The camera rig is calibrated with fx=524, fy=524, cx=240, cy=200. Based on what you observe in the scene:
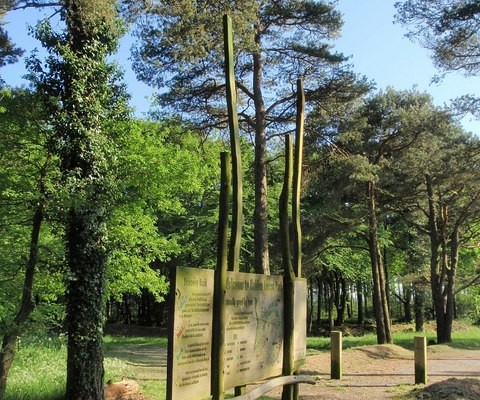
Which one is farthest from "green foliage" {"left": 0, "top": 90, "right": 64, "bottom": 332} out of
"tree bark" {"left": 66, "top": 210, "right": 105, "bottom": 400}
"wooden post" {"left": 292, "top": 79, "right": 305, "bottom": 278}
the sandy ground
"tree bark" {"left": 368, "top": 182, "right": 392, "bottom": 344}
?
"tree bark" {"left": 368, "top": 182, "right": 392, "bottom": 344}

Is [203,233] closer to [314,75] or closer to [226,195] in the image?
[314,75]

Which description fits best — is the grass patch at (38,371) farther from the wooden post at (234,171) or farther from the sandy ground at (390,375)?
the wooden post at (234,171)

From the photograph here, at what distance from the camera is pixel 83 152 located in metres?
11.1

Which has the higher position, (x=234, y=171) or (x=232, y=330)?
(x=234, y=171)

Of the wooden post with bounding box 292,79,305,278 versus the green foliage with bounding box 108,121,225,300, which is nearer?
the wooden post with bounding box 292,79,305,278

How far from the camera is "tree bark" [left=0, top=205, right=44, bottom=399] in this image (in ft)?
38.1

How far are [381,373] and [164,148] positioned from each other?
11329 millimetres

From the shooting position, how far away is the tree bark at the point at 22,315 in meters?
11.6

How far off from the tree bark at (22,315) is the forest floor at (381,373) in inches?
158

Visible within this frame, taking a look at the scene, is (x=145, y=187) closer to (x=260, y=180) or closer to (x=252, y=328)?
(x=260, y=180)

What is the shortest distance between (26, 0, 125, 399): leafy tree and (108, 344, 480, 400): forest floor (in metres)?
3.91

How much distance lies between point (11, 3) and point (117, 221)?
307 inches

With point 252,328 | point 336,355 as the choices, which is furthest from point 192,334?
point 336,355

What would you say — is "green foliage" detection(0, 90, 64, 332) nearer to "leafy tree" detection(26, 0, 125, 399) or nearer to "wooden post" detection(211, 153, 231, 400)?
"leafy tree" detection(26, 0, 125, 399)
